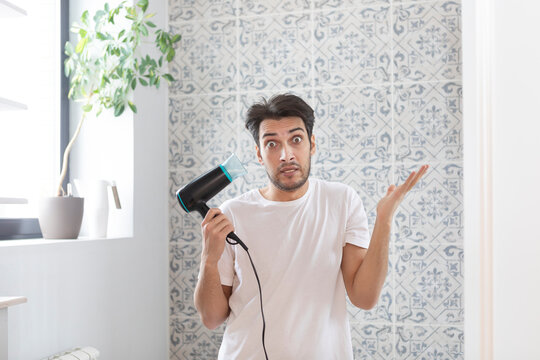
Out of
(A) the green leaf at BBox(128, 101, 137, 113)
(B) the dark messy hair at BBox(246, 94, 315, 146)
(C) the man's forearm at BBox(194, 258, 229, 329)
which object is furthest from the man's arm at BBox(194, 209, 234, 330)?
(A) the green leaf at BBox(128, 101, 137, 113)

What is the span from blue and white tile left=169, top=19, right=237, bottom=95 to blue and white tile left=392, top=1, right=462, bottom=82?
72 centimetres

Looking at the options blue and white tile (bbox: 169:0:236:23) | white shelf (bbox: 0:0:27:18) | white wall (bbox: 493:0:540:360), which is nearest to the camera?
white wall (bbox: 493:0:540:360)

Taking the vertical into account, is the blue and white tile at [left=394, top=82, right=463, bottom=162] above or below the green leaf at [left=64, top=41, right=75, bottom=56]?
below

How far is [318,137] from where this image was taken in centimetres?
213

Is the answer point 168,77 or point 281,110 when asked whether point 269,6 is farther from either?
point 281,110

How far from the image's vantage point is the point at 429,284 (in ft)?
6.60

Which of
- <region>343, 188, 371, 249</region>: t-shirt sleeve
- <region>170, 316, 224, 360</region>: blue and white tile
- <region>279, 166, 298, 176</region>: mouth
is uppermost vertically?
<region>279, 166, 298, 176</region>: mouth

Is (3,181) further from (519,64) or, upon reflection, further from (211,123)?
(519,64)

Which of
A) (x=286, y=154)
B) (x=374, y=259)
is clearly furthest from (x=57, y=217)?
(x=374, y=259)

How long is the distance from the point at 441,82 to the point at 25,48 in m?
1.67

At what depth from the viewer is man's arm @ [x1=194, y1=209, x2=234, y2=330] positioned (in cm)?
138

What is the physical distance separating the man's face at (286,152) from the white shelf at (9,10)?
73cm

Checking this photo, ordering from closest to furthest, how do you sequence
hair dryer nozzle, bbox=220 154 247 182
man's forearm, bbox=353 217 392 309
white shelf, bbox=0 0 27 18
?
white shelf, bbox=0 0 27 18
man's forearm, bbox=353 217 392 309
hair dryer nozzle, bbox=220 154 247 182

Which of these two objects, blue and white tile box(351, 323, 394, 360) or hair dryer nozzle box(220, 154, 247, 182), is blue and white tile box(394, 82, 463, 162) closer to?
blue and white tile box(351, 323, 394, 360)
